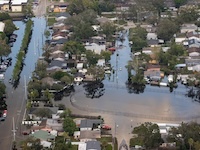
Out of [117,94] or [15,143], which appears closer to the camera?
[15,143]

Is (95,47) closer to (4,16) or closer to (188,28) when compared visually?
(188,28)

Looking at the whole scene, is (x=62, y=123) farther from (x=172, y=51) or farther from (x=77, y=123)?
(x=172, y=51)

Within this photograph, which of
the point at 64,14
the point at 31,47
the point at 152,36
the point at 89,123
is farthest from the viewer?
the point at 64,14

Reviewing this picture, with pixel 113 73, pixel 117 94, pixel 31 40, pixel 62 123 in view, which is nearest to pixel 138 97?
pixel 117 94

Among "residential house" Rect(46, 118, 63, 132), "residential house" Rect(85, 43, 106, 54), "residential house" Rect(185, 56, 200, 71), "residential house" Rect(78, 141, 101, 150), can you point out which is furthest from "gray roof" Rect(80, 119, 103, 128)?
"residential house" Rect(85, 43, 106, 54)

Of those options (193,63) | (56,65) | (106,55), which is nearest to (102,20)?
(106,55)

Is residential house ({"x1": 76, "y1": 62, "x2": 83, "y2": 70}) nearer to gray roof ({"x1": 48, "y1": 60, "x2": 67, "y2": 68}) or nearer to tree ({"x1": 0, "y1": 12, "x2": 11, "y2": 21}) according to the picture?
gray roof ({"x1": 48, "y1": 60, "x2": 67, "y2": 68})

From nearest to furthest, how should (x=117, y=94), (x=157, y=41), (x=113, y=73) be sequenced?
(x=117, y=94)
(x=113, y=73)
(x=157, y=41)
